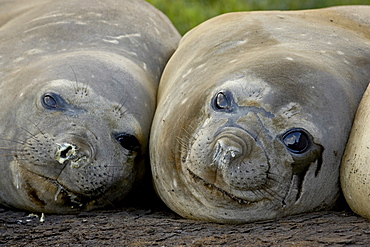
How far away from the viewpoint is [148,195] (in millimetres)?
4117

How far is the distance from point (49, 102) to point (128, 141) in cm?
51

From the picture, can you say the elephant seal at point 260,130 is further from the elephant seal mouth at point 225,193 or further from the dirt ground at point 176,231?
Answer: the dirt ground at point 176,231

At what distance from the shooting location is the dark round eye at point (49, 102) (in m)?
3.73

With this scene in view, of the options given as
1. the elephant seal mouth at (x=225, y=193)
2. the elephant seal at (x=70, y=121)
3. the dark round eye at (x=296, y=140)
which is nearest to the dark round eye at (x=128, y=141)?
the elephant seal at (x=70, y=121)

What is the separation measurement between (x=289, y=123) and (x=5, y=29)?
2.54 metres

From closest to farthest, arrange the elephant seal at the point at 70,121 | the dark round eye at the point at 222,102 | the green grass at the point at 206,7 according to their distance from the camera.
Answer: the dark round eye at the point at 222,102 → the elephant seal at the point at 70,121 → the green grass at the point at 206,7

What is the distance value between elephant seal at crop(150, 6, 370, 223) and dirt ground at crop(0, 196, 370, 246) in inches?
5.0

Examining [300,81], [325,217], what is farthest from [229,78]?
[325,217]

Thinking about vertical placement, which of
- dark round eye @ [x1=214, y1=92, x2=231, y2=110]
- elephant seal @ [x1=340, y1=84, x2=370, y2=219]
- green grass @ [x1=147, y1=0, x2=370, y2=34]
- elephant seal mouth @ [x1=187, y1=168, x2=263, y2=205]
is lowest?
elephant seal mouth @ [x1=187, y1=168, x2=263, y2=205]

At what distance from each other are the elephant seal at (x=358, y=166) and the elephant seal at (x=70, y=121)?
1260mm

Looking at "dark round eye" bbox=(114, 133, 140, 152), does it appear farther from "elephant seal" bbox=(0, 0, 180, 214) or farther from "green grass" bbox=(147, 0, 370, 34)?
"green grass" bbox=(147, 0, 370, 34)

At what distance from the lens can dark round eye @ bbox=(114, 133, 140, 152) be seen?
3.81m

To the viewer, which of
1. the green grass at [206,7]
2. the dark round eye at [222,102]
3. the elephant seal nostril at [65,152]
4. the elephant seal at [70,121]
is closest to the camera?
the dark round eye at [222,102]

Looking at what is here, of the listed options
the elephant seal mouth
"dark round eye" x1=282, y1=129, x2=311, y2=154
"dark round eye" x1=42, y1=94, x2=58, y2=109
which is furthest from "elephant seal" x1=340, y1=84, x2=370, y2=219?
"dark round eye" x1=42, y1=94, x2=58, y2=109
